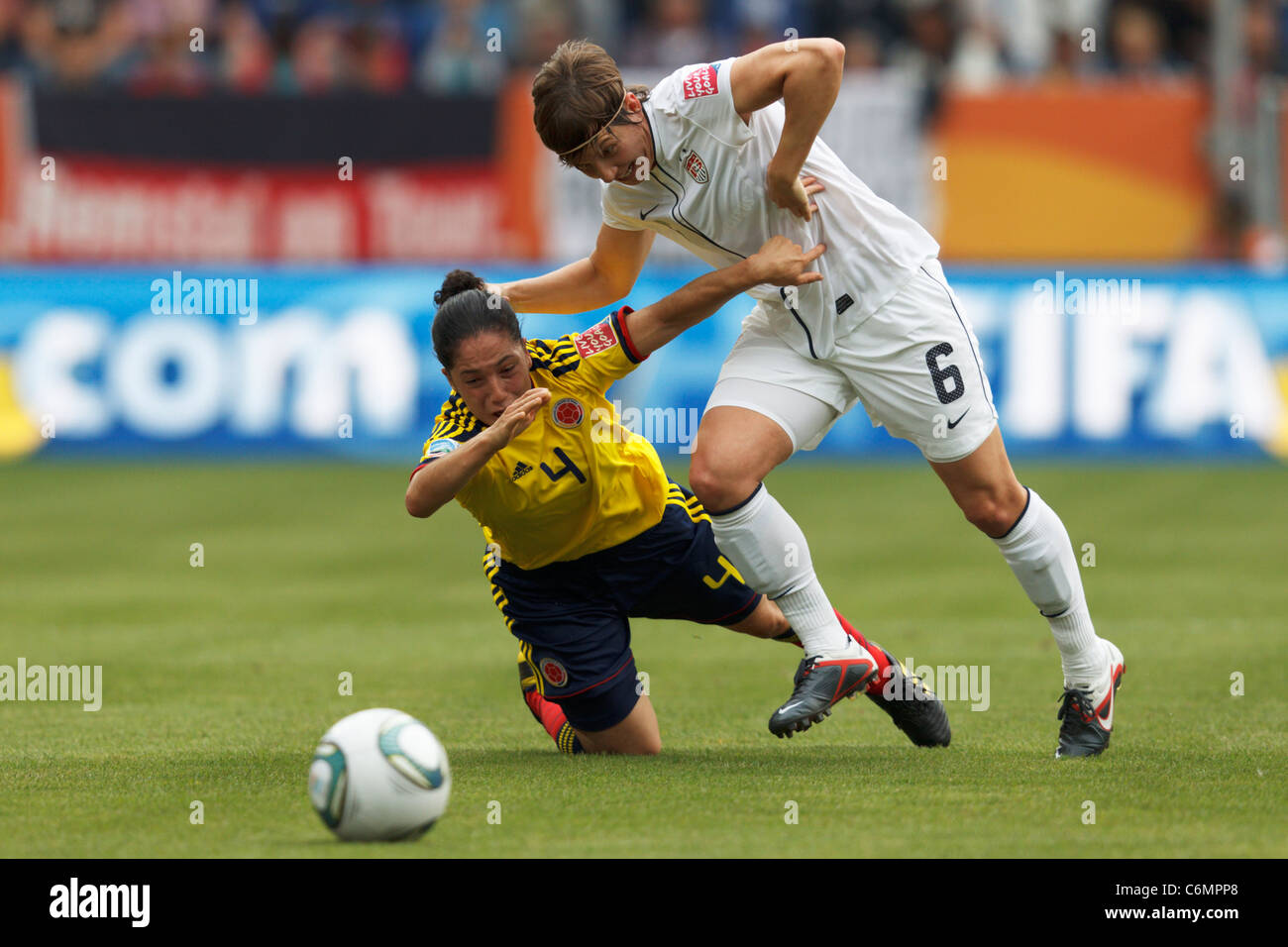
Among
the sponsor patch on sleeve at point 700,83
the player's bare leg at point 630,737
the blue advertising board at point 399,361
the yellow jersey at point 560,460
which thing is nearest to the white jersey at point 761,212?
the sponsor patch on sleeve at point 700,83

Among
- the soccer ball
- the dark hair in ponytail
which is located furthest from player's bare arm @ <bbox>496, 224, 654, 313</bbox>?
the soccer ball

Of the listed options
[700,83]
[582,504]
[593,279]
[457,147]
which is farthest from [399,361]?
[700,83]

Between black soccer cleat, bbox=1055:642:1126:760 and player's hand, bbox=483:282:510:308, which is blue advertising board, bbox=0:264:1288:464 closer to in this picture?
player's hand, bbox=483:282:510:308

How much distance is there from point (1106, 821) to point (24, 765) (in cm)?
343

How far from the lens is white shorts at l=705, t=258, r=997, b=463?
6133 mm

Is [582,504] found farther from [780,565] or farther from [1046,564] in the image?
[1046,564]

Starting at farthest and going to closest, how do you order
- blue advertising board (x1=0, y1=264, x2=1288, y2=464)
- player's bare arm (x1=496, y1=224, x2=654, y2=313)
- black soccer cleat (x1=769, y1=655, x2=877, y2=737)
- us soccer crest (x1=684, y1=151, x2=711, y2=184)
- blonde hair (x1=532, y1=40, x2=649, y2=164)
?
blue advertising board (x1=0, y1=264, x2=1288, y2=464) < player's bare arm (x1=496, y1=224, x2=654, y2=313) < us soccer crest (x1=684, y1=151, x2=711, y2=184) < black soccer cleat (x1=769, y1=655, x2=877, y2=737) < blonde hair (x1=532, y1=40, x2=649, y2=164)

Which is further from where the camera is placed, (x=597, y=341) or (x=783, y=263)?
(x=597, y=341)

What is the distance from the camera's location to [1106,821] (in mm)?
5121

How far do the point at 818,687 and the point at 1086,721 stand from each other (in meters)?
0.95

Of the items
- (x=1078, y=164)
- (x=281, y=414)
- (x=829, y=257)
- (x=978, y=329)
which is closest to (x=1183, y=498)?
(x=978, y=329)

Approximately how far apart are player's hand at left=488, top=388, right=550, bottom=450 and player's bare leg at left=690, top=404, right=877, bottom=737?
71 cm

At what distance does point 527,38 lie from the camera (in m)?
19.5

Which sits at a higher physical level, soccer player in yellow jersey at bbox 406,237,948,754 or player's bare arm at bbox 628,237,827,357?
player's bare arm at bbox 628,237,827,357
